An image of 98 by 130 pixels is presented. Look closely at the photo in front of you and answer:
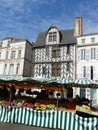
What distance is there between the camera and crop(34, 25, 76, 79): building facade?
1041 inches

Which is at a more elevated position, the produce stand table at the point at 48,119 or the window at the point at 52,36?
the window at the point at 52,36

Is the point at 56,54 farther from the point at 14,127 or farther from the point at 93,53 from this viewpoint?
the point at 14,127

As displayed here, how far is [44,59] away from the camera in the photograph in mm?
28188

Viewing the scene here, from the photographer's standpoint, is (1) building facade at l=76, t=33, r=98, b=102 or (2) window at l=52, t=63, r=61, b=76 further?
(2) window at l=52, t=63, r=61, b=76

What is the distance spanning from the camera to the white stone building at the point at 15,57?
29.1 m

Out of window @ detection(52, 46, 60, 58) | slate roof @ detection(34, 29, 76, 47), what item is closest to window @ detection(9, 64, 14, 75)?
slate roof @ detection(34, 29, 76, 47)

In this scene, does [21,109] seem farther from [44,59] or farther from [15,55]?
[15,55]

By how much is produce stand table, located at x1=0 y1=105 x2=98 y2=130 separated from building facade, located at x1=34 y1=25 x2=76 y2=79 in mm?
17910

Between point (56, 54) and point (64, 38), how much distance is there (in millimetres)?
2923

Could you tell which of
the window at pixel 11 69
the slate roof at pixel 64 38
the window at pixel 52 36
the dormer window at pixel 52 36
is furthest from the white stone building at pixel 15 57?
the window at pixel 52 36

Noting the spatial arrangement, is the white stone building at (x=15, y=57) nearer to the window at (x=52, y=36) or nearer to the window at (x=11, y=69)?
the window at (x=11, y=69)

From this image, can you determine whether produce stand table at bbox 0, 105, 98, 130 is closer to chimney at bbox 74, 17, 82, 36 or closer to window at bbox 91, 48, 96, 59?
window at bbox 91, 48, 96, 59

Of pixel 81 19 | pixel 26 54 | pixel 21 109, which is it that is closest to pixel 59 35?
pixel 81 19

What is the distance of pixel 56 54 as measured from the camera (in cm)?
2770
